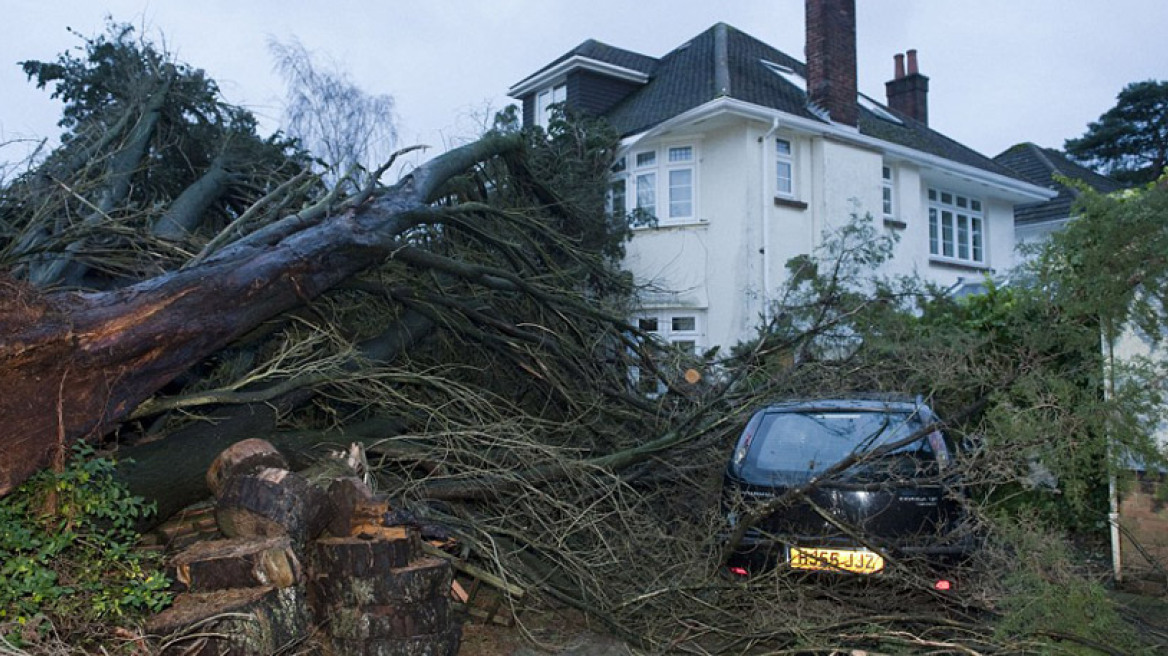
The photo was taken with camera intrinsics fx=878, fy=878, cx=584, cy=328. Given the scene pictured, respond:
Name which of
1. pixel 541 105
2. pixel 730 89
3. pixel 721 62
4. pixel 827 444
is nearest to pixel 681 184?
pixel 730 89

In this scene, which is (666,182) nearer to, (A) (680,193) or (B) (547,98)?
(A) (680,193)

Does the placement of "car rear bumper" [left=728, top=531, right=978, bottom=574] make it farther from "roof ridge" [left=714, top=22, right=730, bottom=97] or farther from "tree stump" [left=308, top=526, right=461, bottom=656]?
"roof ridge" [left=714, top=22, right=730, bottom=97]

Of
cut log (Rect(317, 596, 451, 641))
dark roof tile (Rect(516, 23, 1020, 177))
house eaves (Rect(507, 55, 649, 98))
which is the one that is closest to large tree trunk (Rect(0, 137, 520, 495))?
cut log (Rect(317, 596, 451, 641))

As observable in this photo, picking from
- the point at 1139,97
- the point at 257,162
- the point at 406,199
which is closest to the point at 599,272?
the point at 406,199

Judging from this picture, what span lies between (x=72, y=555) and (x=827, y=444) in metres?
Result: 4.31

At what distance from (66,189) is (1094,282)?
269 inches

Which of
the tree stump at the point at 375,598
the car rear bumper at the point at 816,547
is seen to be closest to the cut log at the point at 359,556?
the tree stump at the point at 375,598

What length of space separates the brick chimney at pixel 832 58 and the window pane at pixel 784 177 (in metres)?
1.48

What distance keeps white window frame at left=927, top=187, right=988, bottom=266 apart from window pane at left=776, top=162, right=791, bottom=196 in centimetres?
456

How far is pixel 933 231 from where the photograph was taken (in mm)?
19703

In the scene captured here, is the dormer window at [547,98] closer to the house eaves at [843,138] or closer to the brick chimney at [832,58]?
the house eaves at [843,138]

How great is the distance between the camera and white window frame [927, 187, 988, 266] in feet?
64.7

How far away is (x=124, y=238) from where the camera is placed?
19.8 feet

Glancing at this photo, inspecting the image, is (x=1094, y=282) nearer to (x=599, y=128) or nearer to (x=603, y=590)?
(x=603, y=590)
